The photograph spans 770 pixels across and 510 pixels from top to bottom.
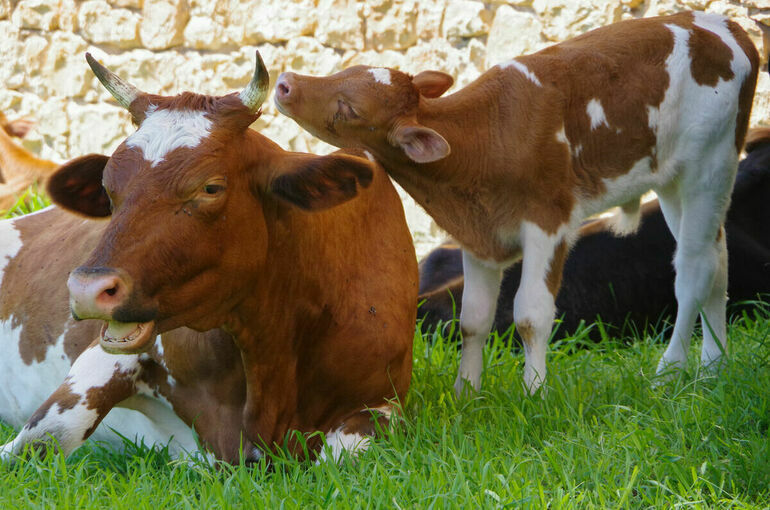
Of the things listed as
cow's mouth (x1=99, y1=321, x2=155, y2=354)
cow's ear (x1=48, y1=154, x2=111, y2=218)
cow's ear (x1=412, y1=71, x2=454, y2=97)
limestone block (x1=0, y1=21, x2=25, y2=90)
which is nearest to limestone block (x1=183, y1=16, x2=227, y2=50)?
limestone block (x1=0, y1=21, x2=25, y2=90)

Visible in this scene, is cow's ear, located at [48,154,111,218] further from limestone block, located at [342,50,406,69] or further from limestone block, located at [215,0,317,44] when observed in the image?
limestone block, located at [215,0,317,44]

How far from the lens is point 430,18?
28.3ft

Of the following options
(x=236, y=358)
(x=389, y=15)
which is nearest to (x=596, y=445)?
(x=236, y=358)

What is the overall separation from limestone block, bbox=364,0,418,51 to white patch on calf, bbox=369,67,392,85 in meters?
4.91

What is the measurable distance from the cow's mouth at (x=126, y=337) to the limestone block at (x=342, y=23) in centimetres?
638

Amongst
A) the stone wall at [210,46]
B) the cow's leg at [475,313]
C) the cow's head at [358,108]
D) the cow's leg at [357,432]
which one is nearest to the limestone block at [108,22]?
the stone wall at [210,46]

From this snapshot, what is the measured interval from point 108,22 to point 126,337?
23.6 ft

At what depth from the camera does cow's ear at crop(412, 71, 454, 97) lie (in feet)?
14.6

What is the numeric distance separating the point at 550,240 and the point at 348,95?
996mm

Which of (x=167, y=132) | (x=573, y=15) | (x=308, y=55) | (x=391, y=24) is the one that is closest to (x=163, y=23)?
(x=308, y=55)

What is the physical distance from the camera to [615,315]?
5746 mm

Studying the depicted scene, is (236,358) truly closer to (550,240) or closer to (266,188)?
(266,188)

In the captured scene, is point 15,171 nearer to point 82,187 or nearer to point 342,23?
point 342,23

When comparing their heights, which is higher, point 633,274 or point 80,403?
point 80,403
